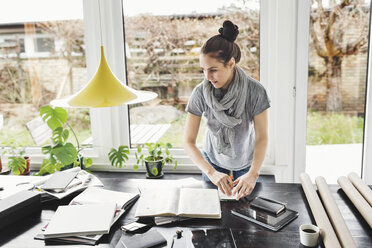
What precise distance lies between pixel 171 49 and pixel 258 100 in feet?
3.32

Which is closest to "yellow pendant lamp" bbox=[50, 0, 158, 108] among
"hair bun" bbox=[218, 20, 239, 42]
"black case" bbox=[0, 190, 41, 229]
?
"black case" bbox=[0, 190, 41, 229]

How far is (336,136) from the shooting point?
8.52 ft

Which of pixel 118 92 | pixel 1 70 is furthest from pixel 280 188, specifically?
pixel 1 70

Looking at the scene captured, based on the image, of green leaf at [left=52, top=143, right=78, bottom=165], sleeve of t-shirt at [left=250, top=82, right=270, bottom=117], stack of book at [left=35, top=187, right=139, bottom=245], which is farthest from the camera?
green leaf at [left=52, top=143, right=78, bottom=165]

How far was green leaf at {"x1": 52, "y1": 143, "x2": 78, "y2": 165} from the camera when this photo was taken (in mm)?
2336

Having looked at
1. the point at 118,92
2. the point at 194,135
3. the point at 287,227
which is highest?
the point at 118,92

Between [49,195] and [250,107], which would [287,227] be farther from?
[49,195]

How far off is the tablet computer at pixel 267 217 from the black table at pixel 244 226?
0.06 ft

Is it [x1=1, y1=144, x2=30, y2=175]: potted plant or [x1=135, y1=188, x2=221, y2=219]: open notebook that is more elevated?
[x1=135, y1=188, x2=221, y2=219]: open notebook

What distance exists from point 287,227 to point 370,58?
5.27 ft

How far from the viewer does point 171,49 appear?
262cm

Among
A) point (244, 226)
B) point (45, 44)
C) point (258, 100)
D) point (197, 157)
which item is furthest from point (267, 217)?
point (45, 44)

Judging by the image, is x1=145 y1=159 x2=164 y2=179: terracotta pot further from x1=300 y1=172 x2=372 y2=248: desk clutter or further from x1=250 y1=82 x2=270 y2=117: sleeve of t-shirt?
x1=300 y1=172 x2=372 y2=248: desk clutter

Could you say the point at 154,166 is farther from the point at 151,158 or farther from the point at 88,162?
the point at 88,162
